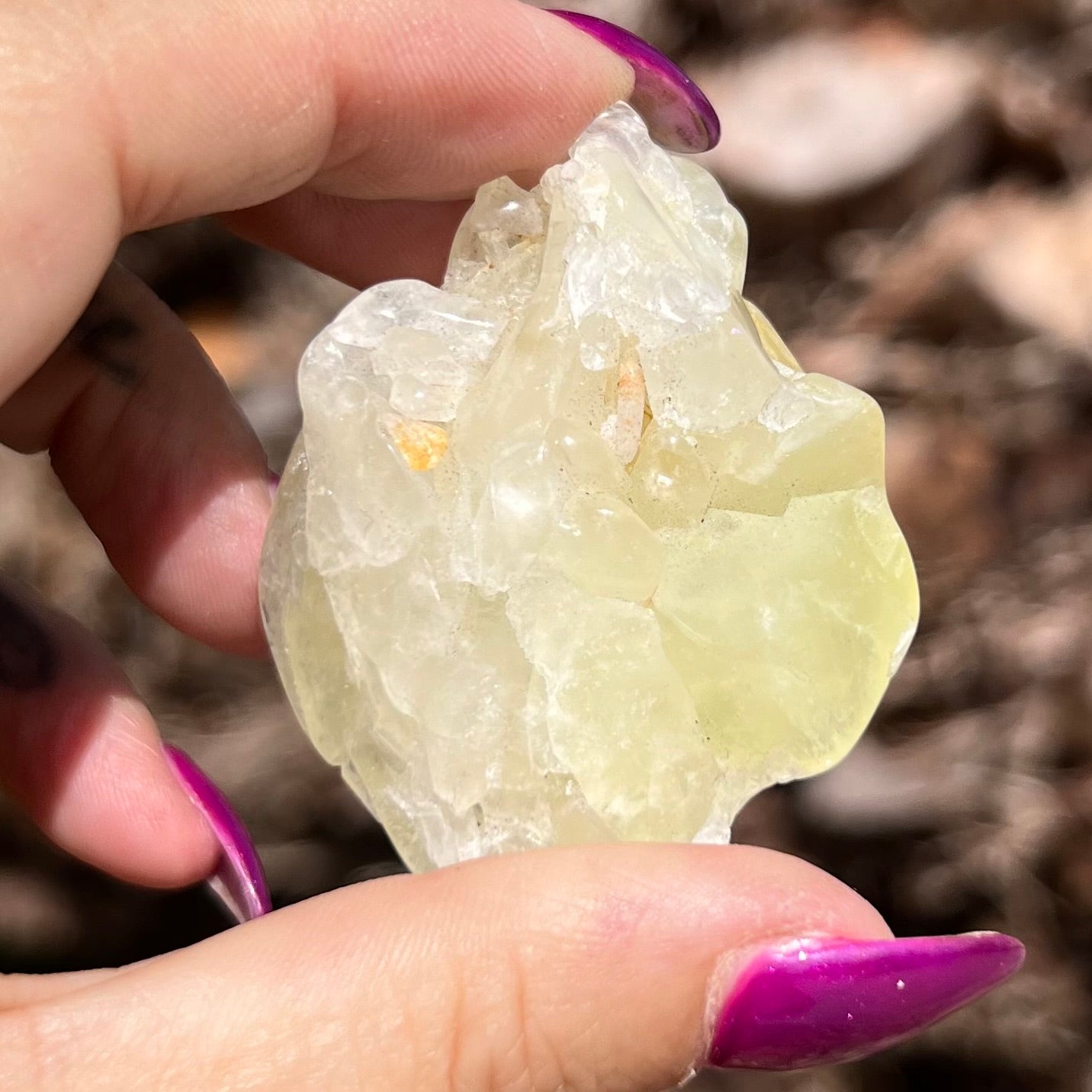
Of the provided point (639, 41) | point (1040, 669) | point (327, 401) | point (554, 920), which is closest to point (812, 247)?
point (1040, 669)

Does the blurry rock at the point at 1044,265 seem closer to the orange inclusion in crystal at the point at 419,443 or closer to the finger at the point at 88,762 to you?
the orange inclusion in crystal at the point at 419,443

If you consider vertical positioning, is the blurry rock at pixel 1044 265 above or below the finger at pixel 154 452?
below

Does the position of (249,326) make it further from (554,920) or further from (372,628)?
(554,920)

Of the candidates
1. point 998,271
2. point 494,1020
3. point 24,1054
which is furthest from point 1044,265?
point 24,1054

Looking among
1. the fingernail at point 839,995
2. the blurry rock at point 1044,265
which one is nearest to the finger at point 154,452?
the fingernail at point 839,995

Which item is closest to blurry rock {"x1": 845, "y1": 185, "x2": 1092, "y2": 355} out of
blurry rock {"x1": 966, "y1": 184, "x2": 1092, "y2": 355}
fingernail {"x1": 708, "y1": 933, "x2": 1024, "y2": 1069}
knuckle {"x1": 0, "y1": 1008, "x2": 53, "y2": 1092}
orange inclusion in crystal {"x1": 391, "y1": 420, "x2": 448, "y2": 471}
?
blurry rock {"x1": 966, "y1": 184, "x2": 1092, "y2": 355}

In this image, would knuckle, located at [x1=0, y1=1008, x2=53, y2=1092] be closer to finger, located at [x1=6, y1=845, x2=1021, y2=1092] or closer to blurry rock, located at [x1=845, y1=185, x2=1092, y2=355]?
finger, located at [x1=6, y1=845, x2=1021, y2=1092]
